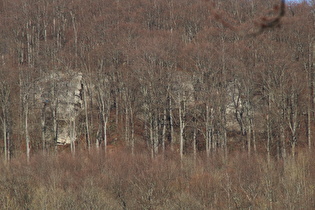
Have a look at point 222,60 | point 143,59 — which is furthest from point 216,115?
point 143,59

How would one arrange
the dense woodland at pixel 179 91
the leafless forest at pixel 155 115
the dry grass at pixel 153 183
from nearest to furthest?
1. the dry grass at pixel 153 183
2. the leafless forest at pixel 155 115
3. the dense woodland at pixel 179 91

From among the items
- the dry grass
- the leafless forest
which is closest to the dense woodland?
the leafless forest

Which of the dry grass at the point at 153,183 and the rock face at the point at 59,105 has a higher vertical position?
→ the rock face at the point at 59,105

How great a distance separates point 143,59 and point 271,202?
21.7 m

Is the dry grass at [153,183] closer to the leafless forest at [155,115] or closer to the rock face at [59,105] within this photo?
the leafless forest at [155,115]

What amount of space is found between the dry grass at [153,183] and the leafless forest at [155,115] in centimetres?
10

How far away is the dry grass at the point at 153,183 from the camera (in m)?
16.6

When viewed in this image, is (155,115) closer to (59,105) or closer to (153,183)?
(59,105)

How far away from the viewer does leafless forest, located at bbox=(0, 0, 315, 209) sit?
20.0 m

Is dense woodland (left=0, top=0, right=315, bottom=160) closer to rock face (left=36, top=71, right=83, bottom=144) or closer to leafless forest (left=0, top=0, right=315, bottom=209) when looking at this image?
leafless forest (left=0, top=0, right=315, bottom=209)

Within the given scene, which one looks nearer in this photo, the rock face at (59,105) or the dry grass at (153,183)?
the dry grass at (153,183)

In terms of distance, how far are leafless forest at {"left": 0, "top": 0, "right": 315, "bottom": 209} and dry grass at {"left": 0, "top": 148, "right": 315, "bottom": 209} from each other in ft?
0.33

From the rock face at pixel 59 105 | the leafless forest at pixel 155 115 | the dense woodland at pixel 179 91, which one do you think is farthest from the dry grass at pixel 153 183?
the rock face at pixel 59 105

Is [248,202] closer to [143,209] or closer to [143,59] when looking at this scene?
[143,209]
